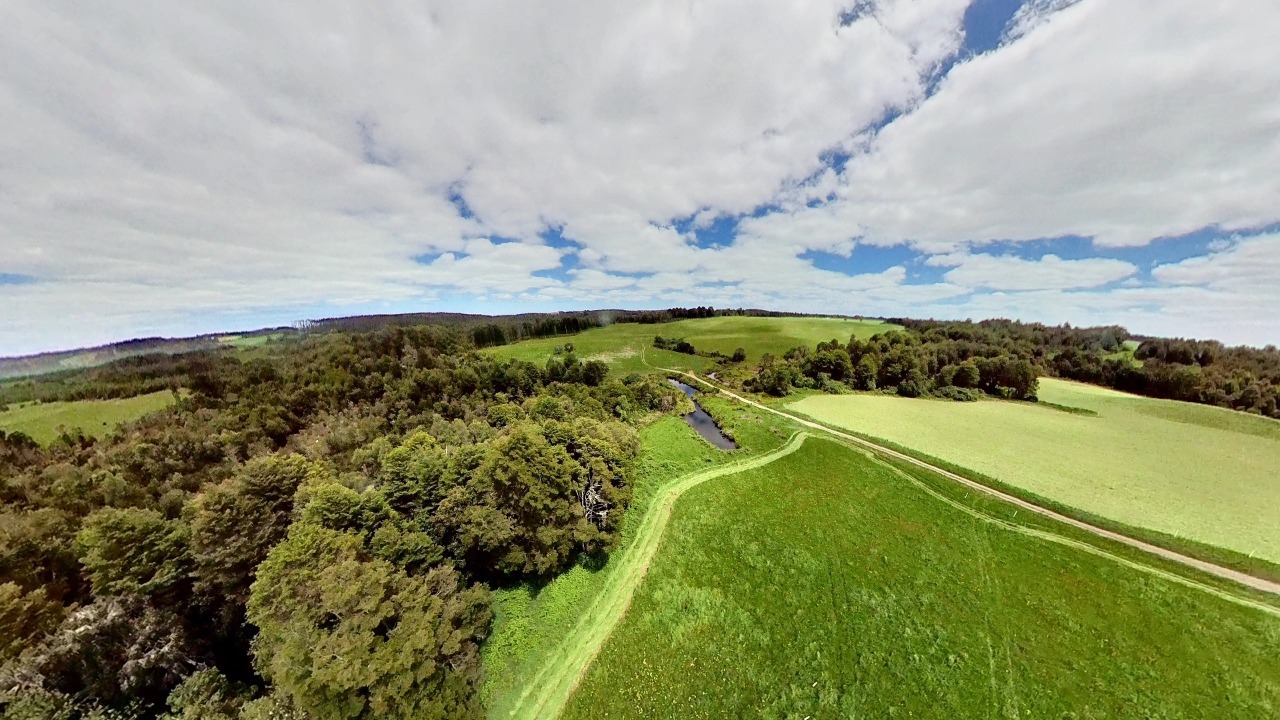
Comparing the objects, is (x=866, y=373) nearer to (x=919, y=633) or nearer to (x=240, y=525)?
(x=919, y=633)

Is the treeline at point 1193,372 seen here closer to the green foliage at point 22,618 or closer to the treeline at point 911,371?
the treeline at point 911,371

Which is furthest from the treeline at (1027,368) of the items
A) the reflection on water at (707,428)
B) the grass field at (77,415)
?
the grass field at (77,415)

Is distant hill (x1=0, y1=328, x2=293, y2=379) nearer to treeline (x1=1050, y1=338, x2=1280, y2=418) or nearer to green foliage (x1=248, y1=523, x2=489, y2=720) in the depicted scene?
green foliage (x1=248, y1=523, x2=489, y2=720)

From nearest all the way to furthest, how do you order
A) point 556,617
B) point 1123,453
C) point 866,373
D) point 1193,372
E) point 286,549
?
point 286,549, point 556,617, point 1123,453, point 1193,372, point 866,373

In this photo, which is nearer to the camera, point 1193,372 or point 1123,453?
point 1123,453

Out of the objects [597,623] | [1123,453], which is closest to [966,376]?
[1123,453]

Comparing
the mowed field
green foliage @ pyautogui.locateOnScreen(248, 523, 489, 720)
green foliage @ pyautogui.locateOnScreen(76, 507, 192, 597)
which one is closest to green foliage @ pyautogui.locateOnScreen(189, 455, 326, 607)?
green foliage @ pyautogui.locateOnScreen(76, 507, 192, 597)

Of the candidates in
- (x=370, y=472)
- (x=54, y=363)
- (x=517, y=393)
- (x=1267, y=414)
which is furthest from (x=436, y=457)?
(x=54, y=363)
